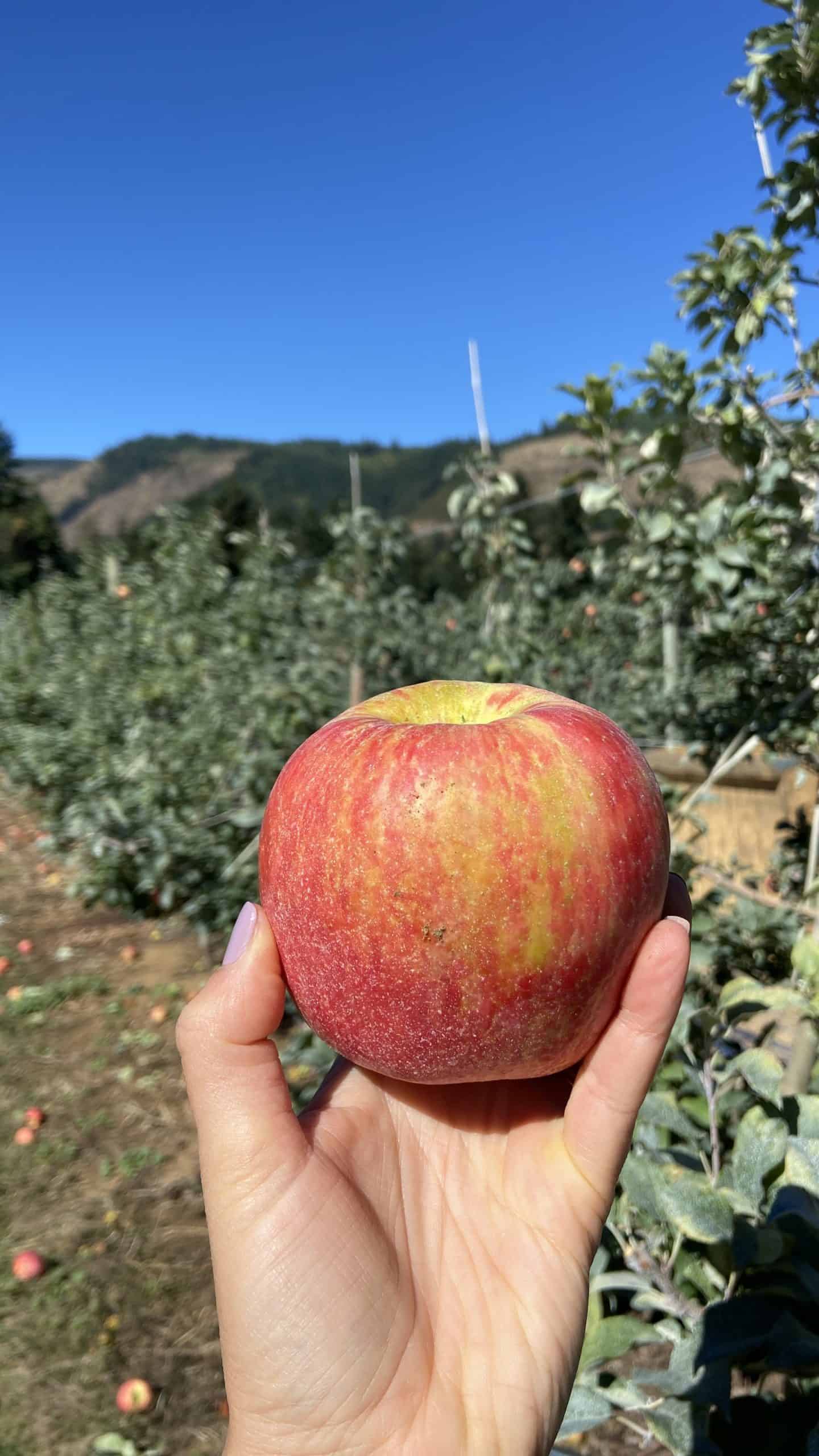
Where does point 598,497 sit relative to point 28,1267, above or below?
above

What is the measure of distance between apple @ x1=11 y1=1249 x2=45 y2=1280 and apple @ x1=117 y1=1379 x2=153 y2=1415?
1.64ft

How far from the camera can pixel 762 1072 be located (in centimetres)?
131

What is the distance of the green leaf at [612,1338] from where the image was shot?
122cm

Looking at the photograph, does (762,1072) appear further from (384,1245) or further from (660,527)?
(660,527)

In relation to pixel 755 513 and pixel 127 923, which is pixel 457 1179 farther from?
pixel 127 923

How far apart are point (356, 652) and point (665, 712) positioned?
1.43m

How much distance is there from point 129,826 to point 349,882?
11.2ft

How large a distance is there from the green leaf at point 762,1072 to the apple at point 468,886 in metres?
0.32

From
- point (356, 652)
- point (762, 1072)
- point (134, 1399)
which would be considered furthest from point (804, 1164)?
point (356, 652)

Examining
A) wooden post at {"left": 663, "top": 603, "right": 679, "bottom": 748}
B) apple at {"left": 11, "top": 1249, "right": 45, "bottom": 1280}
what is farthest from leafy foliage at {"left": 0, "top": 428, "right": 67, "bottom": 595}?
apple at {"left": 11, "top": 1249, "right": 45, "bottom": 1280}

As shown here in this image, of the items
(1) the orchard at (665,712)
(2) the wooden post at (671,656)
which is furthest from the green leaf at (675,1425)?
(2) the wooden post at (671,656)

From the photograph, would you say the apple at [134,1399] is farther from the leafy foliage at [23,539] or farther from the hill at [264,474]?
the hill at [264,474]

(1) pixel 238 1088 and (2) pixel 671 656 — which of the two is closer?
(1) pixel 238 1088

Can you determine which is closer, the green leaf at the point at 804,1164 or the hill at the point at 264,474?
the green leaf at the point at 804,1164
